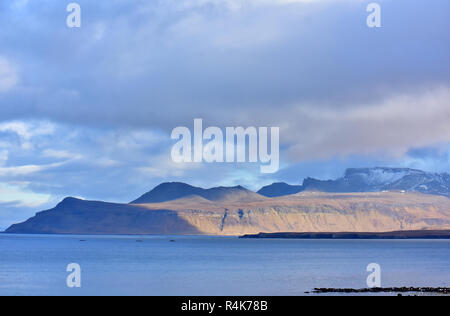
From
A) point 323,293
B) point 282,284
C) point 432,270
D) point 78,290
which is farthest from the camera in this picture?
point 432,270

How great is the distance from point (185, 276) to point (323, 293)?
30456 millimetres

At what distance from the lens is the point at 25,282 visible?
8512 cm

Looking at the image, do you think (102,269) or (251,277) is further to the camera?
(102,269)

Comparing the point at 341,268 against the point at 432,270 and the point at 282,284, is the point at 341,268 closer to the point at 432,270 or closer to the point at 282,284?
the point at 432,270

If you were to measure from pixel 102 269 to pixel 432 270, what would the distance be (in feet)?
175

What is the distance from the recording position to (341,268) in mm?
110500

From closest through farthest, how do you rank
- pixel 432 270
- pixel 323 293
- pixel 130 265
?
pixel 323 293 → pixel 432 270 → pixel 130 265
